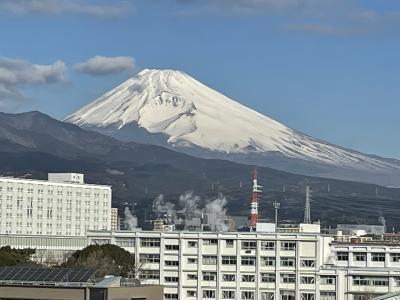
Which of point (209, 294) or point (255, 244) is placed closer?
point (209, 294)

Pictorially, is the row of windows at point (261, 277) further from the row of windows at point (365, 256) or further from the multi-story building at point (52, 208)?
the multi-story building at point (52, 208)

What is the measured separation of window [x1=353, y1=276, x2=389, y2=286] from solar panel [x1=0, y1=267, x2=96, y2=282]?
25.9 m

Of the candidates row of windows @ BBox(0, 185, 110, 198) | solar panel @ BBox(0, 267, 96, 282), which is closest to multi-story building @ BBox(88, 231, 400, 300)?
solar panel @ BBox(0, 267, 96, 282)

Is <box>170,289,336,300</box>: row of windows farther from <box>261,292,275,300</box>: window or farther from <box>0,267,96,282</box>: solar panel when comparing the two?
<box>0,267,96,282</box>: solar panel

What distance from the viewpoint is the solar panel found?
1917 inches

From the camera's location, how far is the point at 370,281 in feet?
235

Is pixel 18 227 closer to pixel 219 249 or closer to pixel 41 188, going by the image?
pixel 41 188

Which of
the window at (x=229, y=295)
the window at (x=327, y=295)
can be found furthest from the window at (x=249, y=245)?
the window at (x=327, y=295)

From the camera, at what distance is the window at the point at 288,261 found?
76.2 m

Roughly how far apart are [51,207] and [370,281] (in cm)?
7741

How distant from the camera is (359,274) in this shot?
72188 mm

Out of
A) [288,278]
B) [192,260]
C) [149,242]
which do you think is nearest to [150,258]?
[149,242]

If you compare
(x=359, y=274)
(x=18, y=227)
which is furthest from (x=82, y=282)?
(x=18, y=227)

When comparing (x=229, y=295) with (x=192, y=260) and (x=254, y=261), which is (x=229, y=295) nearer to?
(x=254, y=261)
